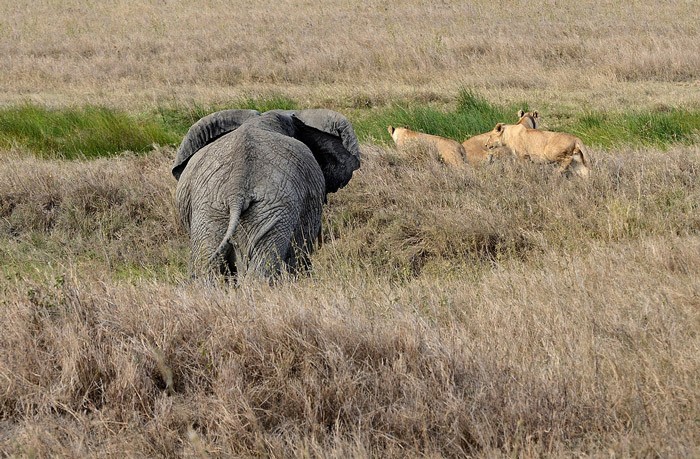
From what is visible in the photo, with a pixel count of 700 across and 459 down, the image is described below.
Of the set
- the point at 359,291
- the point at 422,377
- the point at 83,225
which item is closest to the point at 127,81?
the point at 83,225

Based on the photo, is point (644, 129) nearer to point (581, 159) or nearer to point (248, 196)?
point (581, 159)

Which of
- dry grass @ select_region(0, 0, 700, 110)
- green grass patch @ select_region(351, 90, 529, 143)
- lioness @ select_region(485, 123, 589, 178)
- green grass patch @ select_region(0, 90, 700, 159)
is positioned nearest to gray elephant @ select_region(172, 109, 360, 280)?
lioness @ select_region(485, 123, 589, 178)

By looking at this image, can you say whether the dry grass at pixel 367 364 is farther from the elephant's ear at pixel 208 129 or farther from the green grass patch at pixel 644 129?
the green grass patch at pixel 644 129

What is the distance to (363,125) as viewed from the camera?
14633 millimetres

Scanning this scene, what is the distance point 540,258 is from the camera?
7.35 meters

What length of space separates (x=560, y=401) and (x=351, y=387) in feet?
2.95

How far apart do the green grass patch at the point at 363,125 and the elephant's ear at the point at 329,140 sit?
5069mm

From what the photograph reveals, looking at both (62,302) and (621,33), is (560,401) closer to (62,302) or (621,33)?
(62,302)

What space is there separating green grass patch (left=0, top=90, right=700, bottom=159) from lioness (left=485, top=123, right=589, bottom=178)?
5.04 ft

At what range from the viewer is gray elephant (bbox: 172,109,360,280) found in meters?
5.86

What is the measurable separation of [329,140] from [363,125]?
7327mm

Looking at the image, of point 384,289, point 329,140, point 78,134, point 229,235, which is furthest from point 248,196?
point 78,134

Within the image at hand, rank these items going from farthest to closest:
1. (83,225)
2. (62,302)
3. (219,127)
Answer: (83,225)
(219,127)
(62,302)

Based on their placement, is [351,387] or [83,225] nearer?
[351,387]
